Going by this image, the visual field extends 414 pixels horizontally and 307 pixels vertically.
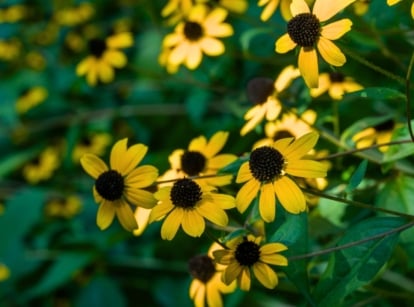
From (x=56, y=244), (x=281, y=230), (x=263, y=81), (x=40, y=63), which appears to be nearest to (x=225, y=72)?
(x=263, y=81)

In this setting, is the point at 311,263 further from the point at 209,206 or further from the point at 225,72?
the point at 225,72

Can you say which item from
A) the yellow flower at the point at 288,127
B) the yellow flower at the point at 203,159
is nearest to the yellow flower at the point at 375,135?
the yellow flower at the point at 288,127

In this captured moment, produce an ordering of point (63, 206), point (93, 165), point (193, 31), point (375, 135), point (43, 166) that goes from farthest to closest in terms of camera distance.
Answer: point (43, 166) < point (63, 206) < point (193, 31) < point (375, 135) < point (93, 165)

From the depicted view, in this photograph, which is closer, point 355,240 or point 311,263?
point 355,240

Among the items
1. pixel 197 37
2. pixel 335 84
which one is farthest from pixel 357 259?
pixel 197 37

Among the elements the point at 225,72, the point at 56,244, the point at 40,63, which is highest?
the point at 225,72

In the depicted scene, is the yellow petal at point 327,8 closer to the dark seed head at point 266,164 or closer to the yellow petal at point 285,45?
the yellow petal at point 285,45

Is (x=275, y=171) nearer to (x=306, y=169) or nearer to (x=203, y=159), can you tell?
(x=306, y=169)
